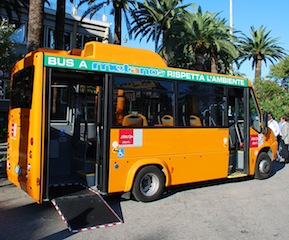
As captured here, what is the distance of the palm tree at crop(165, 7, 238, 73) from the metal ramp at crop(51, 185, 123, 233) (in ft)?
60.6

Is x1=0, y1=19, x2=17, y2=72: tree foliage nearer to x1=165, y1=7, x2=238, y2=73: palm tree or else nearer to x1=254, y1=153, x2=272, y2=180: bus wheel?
x1=254, y1=153, x2=272, y2=180: bus wheel

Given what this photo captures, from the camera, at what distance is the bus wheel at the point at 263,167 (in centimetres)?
921

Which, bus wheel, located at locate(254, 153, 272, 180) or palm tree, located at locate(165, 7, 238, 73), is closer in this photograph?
bus wheel, located at locate(254, 153, 272, 180)

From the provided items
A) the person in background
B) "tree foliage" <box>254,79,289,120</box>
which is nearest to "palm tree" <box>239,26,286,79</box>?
"tree foliage" <box>254,79,289,120</box>

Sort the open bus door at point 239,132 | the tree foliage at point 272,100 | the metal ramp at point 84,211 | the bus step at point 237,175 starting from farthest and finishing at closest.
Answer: the tree foliage at point 272,100
the open bus door at point 239,132
the bus step at point 237,175
the metal ramp at point 84,211

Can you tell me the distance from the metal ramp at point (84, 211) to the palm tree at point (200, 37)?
18.5m

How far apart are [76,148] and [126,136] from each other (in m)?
1.66

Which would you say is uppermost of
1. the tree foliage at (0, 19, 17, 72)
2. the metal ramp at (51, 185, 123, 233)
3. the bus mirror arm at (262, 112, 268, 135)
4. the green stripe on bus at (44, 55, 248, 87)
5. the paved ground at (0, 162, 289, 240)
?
the tree foliage at (0, 19, 17, 72)

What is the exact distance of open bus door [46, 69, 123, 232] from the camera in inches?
224

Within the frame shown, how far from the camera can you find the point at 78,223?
518cm

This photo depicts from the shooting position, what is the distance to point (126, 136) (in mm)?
6543

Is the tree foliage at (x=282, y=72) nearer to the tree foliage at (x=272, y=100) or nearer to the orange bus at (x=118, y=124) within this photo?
the tree foliage at (x=272, y=100)

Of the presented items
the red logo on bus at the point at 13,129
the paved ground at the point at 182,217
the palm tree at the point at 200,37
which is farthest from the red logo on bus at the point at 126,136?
the palm tree at the point at 200,37

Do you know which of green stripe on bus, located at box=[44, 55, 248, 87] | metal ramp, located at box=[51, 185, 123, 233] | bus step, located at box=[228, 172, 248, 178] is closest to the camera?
metal ramp, located at box=[51, 185, 123, 233]
